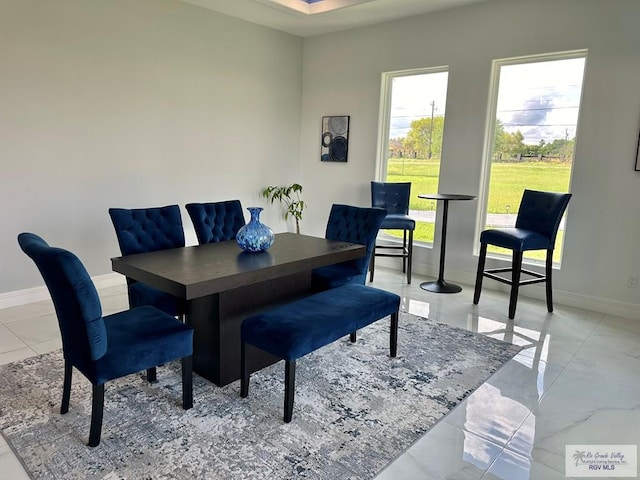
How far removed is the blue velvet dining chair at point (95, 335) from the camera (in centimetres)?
190

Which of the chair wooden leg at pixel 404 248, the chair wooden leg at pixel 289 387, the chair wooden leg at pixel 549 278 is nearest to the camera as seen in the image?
the chair wooden leg at pixel 289 387

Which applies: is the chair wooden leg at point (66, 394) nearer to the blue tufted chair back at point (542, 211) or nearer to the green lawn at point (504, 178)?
the blue tufted chair back at point (542, 211)

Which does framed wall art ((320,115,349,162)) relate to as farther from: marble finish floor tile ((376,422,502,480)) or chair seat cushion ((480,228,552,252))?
marble finish floor tile ((376,422,502,480))

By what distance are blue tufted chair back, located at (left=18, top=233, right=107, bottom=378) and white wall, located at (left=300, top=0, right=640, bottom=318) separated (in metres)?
3.92

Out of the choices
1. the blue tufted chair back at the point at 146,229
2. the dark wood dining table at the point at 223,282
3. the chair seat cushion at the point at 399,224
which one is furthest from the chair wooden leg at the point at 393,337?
the chair seat cushion at the point at 399,224

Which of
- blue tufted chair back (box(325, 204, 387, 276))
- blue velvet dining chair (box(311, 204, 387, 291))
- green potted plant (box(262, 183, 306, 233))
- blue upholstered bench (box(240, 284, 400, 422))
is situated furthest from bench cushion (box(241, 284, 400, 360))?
green potted plant (box(262, 183, 306, 233))

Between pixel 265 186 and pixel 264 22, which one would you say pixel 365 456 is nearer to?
pixel 265 186

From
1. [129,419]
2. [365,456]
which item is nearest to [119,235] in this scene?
[129,419]

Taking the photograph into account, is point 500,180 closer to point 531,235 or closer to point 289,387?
point 531,235

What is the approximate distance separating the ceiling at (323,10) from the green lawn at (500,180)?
5.22 feet

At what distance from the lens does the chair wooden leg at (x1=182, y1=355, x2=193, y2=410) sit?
234 cm

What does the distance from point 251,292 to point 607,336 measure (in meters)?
2.82

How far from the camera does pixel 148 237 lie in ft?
10.6

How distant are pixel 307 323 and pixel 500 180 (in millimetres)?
3182
